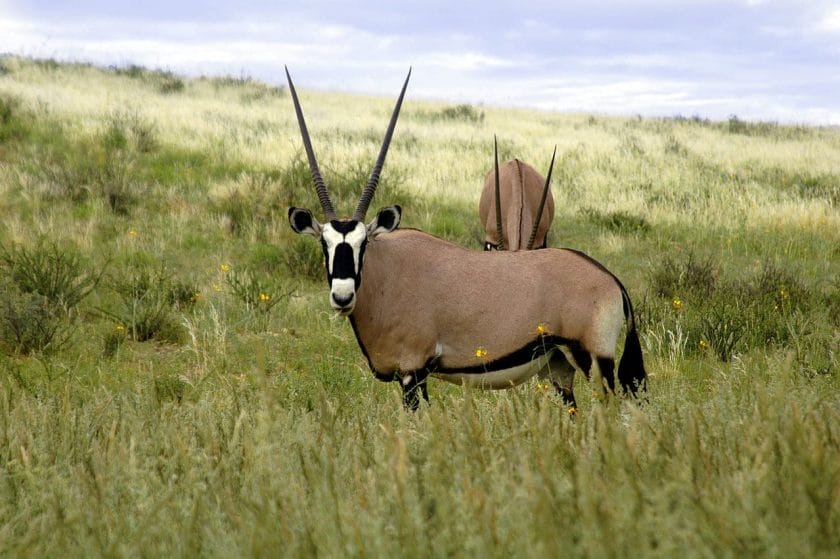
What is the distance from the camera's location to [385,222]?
4547 mm

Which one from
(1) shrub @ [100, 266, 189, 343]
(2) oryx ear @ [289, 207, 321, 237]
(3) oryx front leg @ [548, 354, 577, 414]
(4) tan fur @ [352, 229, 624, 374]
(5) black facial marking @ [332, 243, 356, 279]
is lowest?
(1) shrub @ [100, 266, 189, 343]

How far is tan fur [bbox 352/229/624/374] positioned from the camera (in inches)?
174

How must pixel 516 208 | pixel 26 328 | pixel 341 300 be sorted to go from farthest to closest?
pixel 516 208 < pixel 26 328 < pixel 341 300

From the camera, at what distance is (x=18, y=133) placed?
52.4 ft

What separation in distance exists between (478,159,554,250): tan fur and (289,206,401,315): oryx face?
208 centimetres

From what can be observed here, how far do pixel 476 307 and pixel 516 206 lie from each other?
2763 millimetres

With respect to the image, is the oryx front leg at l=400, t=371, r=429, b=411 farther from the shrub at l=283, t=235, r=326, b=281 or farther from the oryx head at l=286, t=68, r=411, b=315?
the shrub at l=283, t=235, r=326, b=281

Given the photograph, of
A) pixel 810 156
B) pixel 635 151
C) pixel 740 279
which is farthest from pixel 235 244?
pixel 810 156

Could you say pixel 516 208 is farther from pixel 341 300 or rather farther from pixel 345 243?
pixel 341 300

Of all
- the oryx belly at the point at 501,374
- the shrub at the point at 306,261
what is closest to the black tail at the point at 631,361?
the oryx belly at the point at 501,374

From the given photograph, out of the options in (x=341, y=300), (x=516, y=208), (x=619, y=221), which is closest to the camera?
(x=341, y=300)

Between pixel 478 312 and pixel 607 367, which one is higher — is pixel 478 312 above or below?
above

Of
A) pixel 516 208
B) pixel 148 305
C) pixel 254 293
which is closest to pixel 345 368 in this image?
pixel 516 208

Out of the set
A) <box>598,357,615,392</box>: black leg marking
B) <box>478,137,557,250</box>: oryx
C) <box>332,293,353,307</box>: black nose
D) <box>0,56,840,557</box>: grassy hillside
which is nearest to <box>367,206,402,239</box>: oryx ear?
<box>332,293,353,307</box>: black nose
